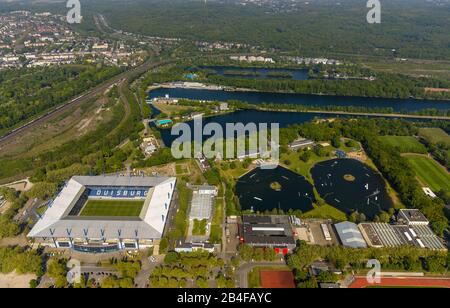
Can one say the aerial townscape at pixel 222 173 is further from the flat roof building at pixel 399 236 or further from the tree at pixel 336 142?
the tree at pixel 336 142

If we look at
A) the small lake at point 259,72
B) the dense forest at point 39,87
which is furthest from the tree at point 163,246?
the small lake at point 259,72

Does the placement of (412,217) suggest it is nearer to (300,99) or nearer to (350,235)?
(350,235)

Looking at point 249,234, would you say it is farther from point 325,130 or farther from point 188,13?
point 188,13

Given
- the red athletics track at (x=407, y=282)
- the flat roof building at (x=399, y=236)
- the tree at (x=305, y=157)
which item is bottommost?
the red athletics track at (x=407, y=282)

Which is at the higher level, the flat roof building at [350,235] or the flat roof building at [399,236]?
the flat roof building at [350,235]

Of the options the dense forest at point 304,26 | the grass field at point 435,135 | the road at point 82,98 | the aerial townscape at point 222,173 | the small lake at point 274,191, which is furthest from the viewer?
the dense forest at point 304,26

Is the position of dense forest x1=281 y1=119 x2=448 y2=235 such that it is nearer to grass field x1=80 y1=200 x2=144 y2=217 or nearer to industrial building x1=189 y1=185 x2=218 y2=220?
industrial building x1=189 y1=185 x2=218 y2=220

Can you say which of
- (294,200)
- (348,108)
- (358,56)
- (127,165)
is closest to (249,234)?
(294,200)
